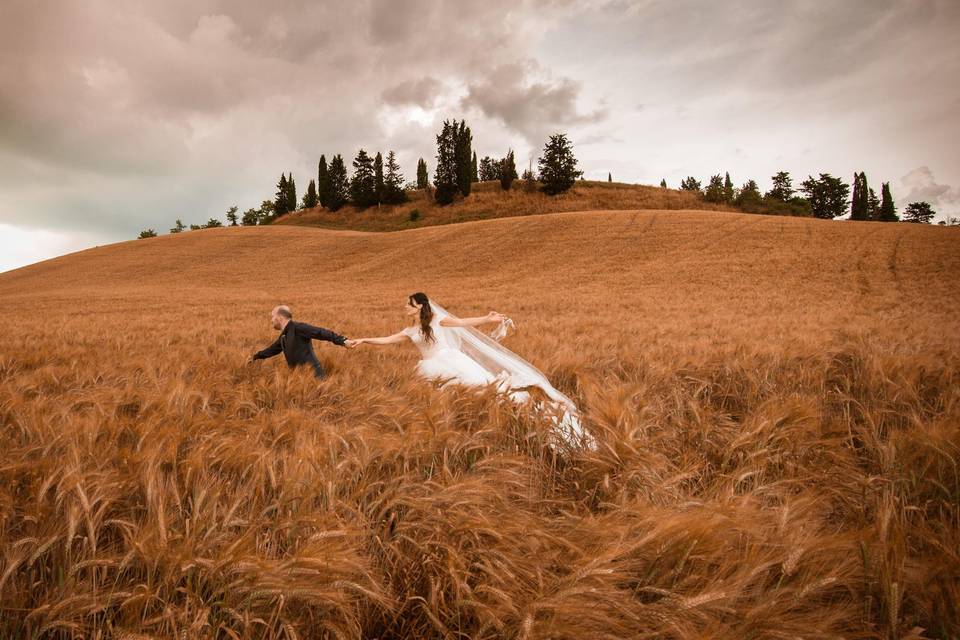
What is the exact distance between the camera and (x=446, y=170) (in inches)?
2970

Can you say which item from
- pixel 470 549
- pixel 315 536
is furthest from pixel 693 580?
pixel 315 536

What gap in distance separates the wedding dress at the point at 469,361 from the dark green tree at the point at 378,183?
253 feet

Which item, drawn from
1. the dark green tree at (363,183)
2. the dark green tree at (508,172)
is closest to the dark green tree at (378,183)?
the dark green tree at (363,183)

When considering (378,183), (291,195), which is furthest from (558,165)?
(291,195)

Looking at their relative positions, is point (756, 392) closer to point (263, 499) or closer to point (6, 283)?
point (263, 499)

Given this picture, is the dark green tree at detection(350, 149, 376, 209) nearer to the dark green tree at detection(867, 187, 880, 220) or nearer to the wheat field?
the wheat field

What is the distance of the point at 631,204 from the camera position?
2670 inches

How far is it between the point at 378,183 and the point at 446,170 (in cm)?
1293

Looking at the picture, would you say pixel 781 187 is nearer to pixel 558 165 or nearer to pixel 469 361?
pixel 558 165

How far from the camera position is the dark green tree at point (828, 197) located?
81.4m

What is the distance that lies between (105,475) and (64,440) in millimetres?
744

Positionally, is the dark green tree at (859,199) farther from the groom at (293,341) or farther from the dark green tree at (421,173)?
the groom at (293,341)

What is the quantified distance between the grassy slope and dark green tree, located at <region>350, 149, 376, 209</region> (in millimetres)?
2061

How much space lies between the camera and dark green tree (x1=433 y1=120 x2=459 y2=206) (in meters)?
73.5
